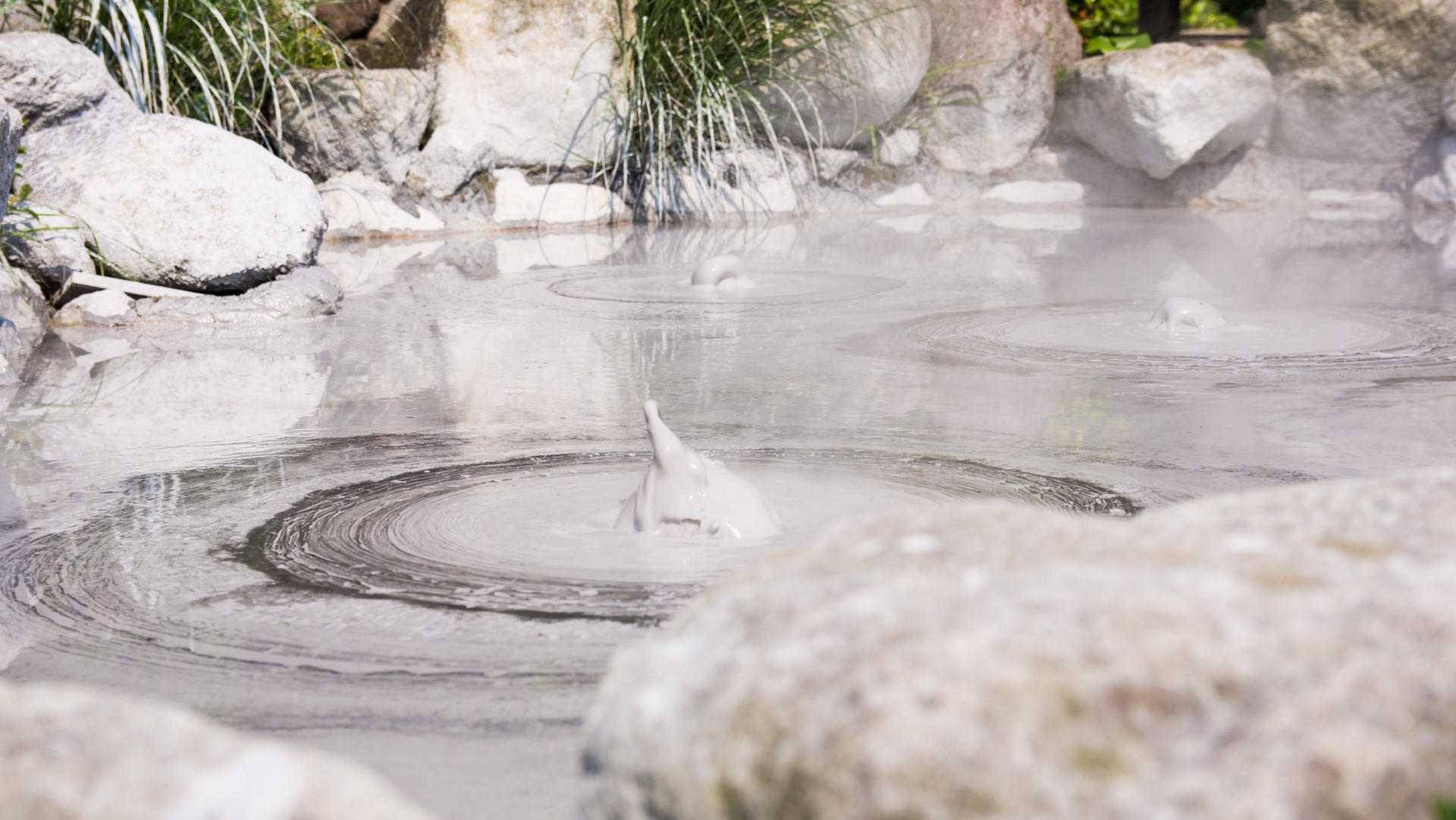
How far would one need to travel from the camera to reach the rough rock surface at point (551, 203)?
909 centimetres

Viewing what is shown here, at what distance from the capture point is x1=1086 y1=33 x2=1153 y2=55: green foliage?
11.8 metres

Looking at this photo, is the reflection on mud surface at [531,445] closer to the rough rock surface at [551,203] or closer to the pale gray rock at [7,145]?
the pale gray rock at [7,145]

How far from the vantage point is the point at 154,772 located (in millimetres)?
959

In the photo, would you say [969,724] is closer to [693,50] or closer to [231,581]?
[231,581]

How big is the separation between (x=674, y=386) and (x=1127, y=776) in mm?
3006

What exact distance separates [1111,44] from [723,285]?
7.40 m

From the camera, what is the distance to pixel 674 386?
3855 millimetres

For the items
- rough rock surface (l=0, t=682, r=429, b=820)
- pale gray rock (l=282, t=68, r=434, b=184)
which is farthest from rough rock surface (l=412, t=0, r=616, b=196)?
rough rock surface (l=0, t=682, r=429, b=820)

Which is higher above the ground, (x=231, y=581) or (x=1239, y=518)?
(x=1239, y=518)

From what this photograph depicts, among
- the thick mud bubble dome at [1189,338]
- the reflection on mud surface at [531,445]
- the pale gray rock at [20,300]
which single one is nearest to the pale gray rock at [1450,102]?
the reflection on mud surface at [531,445]

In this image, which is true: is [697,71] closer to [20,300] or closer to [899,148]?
[899,148]

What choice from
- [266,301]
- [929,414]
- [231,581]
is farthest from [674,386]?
[266,301]

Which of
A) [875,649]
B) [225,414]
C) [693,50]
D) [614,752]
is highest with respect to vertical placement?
[693,50]

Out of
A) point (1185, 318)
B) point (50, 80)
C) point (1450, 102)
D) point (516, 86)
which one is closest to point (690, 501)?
point (1185, 318)
